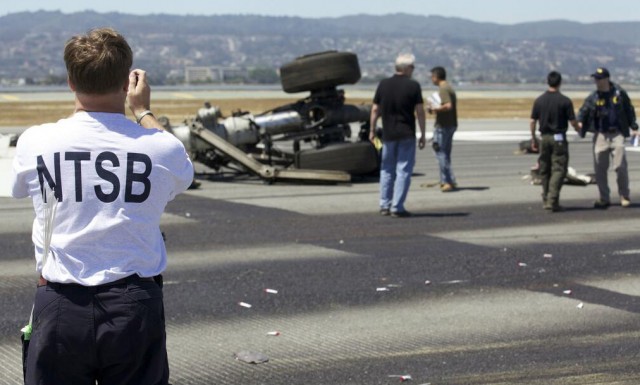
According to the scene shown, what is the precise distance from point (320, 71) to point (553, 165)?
448cm

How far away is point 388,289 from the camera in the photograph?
904 cm

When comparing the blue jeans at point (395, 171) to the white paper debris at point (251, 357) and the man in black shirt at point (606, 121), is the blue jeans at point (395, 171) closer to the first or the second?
the man in black shirt at point (606, 121)

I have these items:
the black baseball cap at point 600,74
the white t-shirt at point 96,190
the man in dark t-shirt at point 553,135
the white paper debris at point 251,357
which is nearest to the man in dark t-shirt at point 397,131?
the man in dark t-shirt at point 553,135

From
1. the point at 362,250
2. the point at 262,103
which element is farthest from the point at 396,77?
the point at 262,103

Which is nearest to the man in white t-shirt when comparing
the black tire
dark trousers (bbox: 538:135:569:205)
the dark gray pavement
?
the dark gray pavement

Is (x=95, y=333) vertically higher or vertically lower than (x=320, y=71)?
higher

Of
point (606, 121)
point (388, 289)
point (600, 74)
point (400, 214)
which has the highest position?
point (600, 74)

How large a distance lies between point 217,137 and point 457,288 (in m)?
8.11

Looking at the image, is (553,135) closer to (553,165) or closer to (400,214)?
(553,165)

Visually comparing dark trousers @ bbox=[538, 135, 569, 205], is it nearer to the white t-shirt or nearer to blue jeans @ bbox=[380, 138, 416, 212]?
blue jeans @ bbox=[380, 138, 416, 212]

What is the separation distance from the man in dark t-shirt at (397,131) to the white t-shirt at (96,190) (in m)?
9.49

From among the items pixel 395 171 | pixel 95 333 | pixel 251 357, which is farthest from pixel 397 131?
pixel 95 333

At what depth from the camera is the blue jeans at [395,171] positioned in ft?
43.4

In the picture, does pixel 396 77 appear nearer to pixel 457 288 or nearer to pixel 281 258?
pixel 281 258
